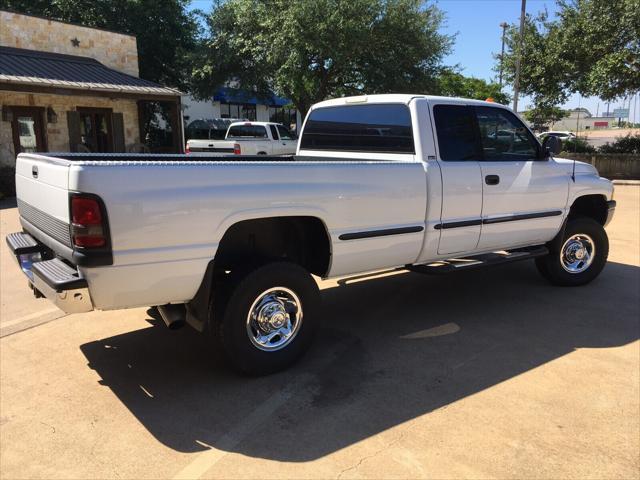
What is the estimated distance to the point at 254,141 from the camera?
62.1 ft

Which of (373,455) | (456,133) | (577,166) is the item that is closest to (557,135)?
(577,166)

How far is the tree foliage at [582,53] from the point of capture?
16.4 m

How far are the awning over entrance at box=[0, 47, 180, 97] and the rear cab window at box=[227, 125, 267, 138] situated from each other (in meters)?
2.61

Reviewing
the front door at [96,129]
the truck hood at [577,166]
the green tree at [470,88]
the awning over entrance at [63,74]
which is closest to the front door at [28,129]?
the awning over entrance at [63,74]

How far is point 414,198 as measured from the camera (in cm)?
429

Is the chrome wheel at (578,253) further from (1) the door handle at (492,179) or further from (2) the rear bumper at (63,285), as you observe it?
(2) the rear bumper at (63,285)

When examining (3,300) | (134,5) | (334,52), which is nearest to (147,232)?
(3,300)

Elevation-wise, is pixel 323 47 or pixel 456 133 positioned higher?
pixel 323 47

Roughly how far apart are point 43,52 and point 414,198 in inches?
667

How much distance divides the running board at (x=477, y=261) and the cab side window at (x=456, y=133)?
3.08 feet

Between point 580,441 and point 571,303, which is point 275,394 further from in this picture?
point 571,303

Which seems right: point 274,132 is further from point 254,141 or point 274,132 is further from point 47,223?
point 47,223

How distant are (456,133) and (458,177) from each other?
475 mm

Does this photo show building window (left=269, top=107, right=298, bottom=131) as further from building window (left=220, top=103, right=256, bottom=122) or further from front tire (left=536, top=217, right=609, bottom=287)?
front tire (left=536, top=217, right=609, bottom=287)
